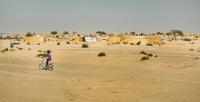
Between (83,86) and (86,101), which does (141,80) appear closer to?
(83,86)

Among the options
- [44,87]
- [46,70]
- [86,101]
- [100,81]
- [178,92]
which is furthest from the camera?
[46,70]

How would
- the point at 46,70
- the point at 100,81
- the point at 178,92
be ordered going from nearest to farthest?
1. the point at 178,92
2. the point at 100,81
3. the point at 46,70

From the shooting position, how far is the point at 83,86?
79.9ft

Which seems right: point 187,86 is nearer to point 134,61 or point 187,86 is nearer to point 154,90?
point 154,90

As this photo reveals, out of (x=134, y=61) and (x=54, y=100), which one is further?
(x=134, y=61)

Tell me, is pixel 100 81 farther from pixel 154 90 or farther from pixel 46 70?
pixel 46 70

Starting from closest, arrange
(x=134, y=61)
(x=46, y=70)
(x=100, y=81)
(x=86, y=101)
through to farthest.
Result: 1. (x=86, y=101)
2. (x=100, y=81)
3. (x=46, y=70)
4. (x=134, y=61)

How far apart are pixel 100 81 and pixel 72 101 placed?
8165mm

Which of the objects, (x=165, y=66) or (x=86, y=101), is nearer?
(x=86, y=101)

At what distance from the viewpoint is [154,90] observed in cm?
2244

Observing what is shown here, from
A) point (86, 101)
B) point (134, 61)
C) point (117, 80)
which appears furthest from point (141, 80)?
point (134, 61)

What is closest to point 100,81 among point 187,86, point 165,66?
point 187,86

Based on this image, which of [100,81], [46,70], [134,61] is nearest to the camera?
[100,81]

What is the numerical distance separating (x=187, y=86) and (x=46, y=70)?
46.8 feet
